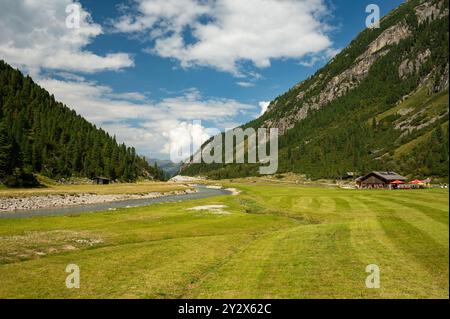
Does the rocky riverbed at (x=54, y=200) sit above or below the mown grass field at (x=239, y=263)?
below

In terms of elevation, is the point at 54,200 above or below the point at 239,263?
below

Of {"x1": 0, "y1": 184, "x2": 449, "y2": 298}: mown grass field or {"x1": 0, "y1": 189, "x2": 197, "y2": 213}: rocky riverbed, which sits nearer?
{"x1": 0, "y1": 184, "x2": 449, "y2": 298}: mown grass field

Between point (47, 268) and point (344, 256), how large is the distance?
20264mm

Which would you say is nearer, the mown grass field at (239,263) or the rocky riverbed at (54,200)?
the mown grass field at (239,263)

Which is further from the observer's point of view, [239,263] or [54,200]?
[54,200]

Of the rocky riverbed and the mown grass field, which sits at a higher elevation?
the mown grass field

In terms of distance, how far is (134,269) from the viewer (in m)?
22.9

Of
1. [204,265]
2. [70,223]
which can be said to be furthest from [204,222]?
[204,265]
